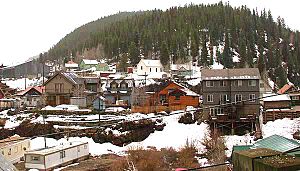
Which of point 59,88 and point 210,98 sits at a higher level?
point 59,88

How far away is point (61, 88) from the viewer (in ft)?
134

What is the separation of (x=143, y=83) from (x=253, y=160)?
146 feet

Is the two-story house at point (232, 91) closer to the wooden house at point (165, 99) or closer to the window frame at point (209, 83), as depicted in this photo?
the window frame at point (209, 83)

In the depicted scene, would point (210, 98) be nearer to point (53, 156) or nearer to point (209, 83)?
point (209, 83)

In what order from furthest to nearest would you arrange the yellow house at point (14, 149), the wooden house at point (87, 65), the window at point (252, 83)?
1. the wooden house at point (87, 65)
2. the window at point (252, 83)
3. the yellow house at point (14, 149)

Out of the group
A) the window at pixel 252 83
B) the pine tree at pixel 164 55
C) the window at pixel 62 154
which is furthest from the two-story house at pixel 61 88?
the pine tree at pixel 164 55

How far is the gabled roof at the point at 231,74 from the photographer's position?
1169 inches

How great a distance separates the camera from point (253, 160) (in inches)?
71.8

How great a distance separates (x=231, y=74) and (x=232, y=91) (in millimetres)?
1624

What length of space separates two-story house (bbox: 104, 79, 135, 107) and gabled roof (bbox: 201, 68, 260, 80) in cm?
1123

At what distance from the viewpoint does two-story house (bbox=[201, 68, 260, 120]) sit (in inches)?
1146

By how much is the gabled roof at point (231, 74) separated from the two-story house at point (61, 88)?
53.1 ft

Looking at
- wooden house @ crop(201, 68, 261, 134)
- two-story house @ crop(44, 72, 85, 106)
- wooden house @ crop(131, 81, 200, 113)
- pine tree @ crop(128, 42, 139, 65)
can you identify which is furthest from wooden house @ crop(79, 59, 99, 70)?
wooden house @ crop(201, 68, 261, 134)

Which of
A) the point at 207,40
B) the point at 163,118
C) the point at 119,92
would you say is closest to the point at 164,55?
the point at 207,40
